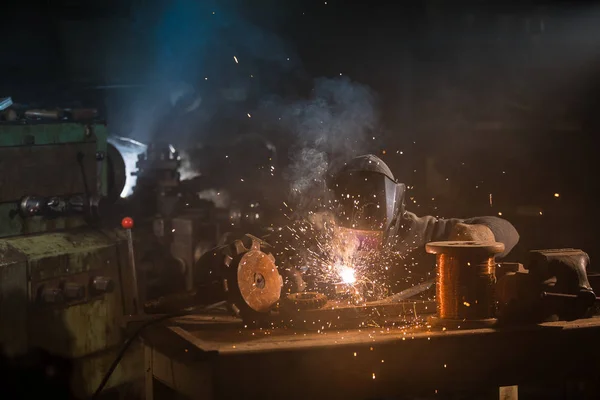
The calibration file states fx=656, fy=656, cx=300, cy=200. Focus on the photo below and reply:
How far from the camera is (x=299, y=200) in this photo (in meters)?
5.88

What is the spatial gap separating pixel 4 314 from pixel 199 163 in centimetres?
450

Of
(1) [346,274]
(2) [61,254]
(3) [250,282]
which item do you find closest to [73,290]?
(2) [61,254]

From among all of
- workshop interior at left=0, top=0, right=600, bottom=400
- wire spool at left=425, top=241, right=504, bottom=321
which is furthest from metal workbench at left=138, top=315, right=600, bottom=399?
wire spool at left=425, top=241, right=504, bottom=321

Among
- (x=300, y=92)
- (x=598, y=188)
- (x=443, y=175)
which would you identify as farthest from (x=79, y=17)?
(x=598, y=188)

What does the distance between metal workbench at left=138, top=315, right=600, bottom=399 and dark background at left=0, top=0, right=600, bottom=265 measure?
11.4 ft

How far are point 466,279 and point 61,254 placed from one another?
2.94 meters

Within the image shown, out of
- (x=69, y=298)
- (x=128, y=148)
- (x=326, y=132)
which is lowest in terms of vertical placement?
(x=69, y=298)

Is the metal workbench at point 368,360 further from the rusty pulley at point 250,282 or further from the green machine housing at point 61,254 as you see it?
the green machine housing at point 61,254

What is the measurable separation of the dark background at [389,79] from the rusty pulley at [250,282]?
9.29 feet

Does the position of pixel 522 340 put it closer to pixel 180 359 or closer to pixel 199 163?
pixel 180 359

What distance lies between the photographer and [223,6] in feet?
29.3

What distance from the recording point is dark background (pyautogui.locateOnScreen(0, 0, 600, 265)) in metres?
7.48

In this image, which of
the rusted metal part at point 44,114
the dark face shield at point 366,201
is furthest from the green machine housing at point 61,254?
the dark face shield at point 366,201

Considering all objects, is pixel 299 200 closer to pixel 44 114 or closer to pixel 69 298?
pixel 69 298
